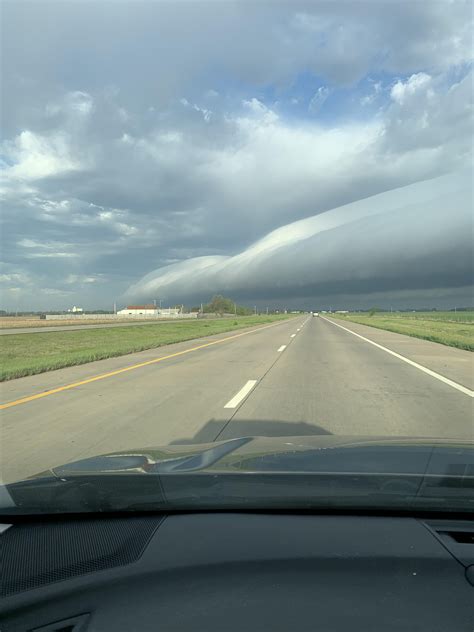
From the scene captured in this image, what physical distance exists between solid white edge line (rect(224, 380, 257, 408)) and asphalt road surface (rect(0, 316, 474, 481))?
0.07 feet

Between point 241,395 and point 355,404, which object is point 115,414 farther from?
point 355,404

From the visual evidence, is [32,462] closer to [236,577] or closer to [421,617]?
[236,577]

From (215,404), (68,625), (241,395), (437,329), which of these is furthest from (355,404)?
(437,329)

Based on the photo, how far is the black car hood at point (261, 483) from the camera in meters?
2.94

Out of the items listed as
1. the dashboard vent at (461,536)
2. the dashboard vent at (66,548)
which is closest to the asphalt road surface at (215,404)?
the dashboard vent at (66,548)

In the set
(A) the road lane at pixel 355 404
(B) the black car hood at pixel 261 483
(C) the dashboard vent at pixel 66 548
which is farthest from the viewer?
(A) the road lane at pixel 355 404

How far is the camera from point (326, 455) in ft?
12.5

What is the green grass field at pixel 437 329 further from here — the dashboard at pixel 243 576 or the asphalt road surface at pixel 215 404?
the dashboard at pixel 243 576

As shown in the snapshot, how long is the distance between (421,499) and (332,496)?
18.8 inches

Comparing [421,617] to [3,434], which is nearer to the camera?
[421,617]

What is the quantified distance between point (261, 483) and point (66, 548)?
1.10 metres

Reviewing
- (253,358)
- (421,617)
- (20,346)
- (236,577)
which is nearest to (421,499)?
(421,617)

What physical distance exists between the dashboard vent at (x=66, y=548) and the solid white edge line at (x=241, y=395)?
6.44 metres

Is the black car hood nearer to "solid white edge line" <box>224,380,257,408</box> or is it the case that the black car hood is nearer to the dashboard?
the dashboard
